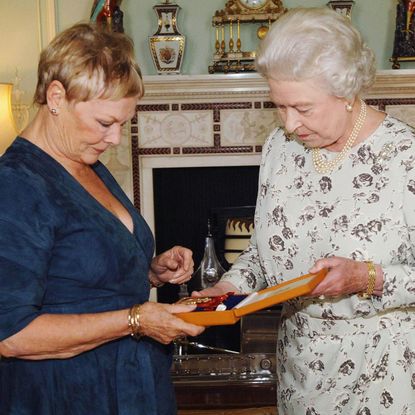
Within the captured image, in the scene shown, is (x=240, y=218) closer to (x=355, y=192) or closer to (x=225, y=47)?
(x=225, y=47)

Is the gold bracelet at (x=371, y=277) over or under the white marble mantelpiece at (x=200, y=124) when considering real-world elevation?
over

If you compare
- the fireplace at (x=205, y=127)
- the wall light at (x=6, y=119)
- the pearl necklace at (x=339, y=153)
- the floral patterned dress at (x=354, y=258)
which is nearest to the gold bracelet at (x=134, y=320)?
the floral patterned dress at (x=354, y=258)

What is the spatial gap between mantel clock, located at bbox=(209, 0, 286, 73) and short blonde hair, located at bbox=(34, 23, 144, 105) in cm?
268

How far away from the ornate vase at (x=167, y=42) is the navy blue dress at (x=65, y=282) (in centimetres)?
258

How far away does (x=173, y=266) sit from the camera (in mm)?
2014

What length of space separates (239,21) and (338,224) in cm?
258

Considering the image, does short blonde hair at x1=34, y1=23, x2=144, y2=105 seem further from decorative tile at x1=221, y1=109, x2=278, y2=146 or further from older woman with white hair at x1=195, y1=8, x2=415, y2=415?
decorative tile at x1=221, y1=109, x2=278, y2=146

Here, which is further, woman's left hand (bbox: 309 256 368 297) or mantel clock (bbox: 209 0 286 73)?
mantel clock (bbox: 209 0 286 73)

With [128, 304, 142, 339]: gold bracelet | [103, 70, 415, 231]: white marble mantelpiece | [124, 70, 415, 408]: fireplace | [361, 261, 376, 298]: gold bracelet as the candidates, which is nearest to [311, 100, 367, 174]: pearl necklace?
[361, 261, 376, 298]: gold bracelet

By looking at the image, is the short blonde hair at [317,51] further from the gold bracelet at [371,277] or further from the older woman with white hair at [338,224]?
the gold bracelet at [371,277]

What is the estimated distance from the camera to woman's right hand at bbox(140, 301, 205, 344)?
5.34 feet

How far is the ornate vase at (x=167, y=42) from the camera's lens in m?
4.21

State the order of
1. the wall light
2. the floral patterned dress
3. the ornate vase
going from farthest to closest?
1. the ornate vase
2. the wall light
3. the floral patterned dress

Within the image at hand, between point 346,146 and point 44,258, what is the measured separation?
83 cm
